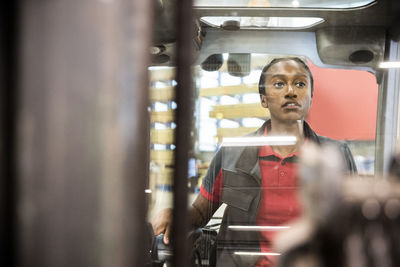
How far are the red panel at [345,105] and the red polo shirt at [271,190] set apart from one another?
22 centimetres

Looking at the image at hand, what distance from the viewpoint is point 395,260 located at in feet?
1.53

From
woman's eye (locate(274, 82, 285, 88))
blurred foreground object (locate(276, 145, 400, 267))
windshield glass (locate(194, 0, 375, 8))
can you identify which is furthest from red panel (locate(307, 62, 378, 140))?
blurred foreground object (locate(276, 145, 400, 267))

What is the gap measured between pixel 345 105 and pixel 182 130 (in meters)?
1.33

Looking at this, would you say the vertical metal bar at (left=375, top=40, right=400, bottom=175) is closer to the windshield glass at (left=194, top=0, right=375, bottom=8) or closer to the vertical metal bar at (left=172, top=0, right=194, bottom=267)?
the windshield glass at (left=194, top=0, right=375, bottom=8)

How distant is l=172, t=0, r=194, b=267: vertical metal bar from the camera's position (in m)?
0.52

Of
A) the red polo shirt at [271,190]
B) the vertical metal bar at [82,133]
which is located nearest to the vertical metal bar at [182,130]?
the vertical metal bar at [82,133]

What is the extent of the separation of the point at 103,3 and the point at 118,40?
0.05 metres

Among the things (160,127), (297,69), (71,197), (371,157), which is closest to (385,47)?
(297,69)

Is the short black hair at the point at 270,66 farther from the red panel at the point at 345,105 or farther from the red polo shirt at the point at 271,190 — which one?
the red polo shirt at the point at 271,190

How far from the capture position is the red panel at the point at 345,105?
1.60 meters

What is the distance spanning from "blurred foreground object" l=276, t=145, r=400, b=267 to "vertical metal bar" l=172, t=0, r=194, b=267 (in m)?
0.14

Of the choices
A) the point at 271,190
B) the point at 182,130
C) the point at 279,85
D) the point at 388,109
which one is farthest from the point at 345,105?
the point at 182,130

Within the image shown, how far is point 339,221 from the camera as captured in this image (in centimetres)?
44

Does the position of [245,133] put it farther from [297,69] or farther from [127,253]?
[127,253]
